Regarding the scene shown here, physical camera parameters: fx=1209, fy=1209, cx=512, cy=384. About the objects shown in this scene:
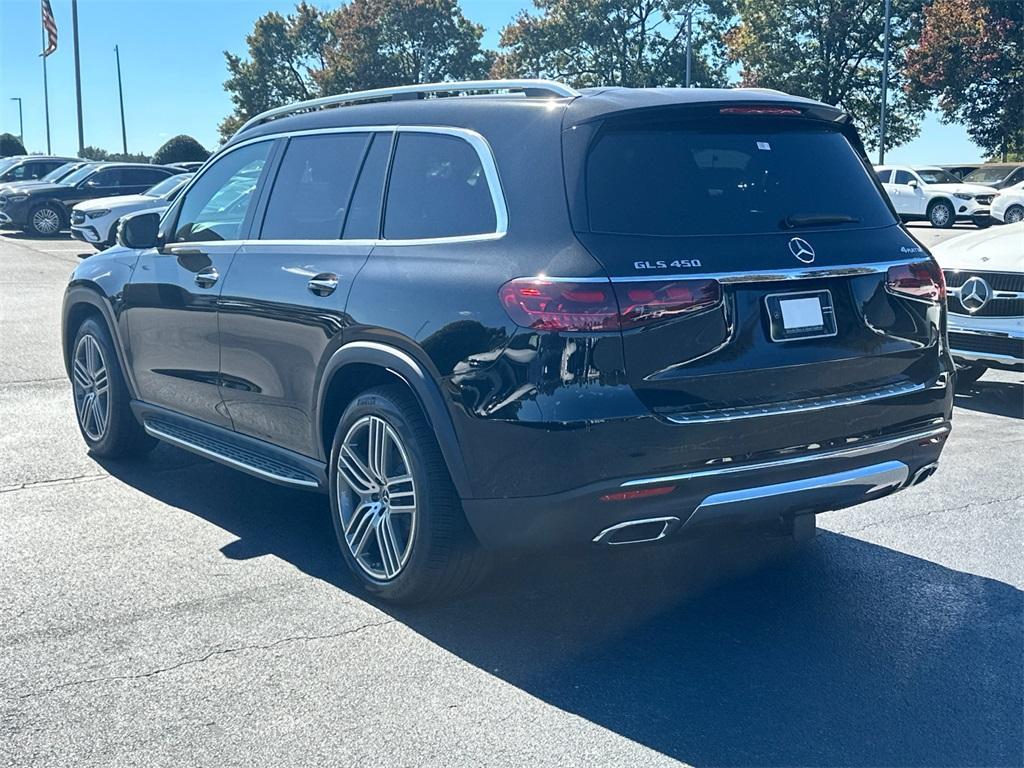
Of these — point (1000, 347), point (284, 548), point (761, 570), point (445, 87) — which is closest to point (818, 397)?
point (761, 570)

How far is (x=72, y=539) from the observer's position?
528 cm

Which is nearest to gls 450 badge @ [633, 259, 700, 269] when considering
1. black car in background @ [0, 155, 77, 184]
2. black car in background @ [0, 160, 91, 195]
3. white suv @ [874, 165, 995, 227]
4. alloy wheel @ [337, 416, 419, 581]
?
alloy wheel @ [337, 416, 419, 581]

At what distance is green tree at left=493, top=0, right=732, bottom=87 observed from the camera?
5906 centimetres

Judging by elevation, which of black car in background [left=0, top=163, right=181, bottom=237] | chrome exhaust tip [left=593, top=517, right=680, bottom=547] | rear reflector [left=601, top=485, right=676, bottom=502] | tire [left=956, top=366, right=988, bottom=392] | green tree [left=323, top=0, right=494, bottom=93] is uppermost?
green tree [left=323, top=0, right=494, bottom=93]

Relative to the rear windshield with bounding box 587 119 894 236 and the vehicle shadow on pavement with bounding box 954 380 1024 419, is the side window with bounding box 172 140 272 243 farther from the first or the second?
the vehicle shadow on pavement with bounding box 954 380 1024 419

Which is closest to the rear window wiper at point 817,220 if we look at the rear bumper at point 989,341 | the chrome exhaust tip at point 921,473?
the chrome exhaust tip at point 921,473

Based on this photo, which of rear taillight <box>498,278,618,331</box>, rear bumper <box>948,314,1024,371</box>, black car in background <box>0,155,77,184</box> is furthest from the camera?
black car in background <box>0,155,77,184</box>

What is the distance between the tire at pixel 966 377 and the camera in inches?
362

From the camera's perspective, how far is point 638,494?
12.5 ft

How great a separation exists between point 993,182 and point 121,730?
3548 centimetres

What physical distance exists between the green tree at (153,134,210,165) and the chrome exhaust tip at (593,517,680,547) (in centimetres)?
4859

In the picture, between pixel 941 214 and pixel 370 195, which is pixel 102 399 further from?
pixel 941 214

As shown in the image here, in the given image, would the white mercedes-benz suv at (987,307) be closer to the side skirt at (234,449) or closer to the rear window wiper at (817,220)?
the rear window wiper at (817,220)

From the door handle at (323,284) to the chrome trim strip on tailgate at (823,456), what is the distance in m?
1.53
